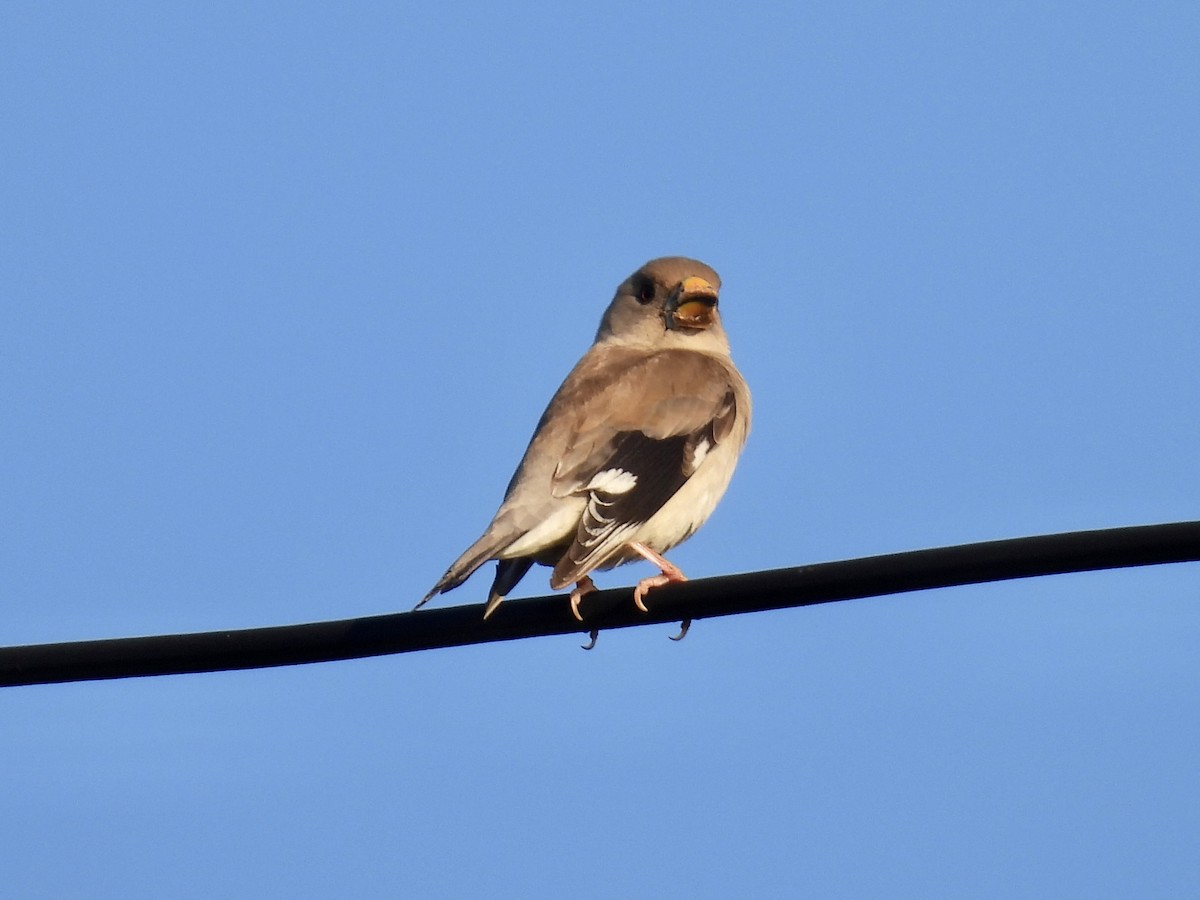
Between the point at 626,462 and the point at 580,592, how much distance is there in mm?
991

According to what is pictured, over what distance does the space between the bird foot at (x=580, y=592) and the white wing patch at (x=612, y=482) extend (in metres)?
0.39

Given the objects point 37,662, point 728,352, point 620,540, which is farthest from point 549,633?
point 728,352

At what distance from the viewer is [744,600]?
192 inches

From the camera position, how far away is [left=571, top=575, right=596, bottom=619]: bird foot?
20.0ft

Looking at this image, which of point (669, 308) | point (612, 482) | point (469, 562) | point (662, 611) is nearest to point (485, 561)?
point (469, 562)

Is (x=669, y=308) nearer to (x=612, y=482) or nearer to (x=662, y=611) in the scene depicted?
(x=612, y=482)

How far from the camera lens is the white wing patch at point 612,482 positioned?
7340 mm

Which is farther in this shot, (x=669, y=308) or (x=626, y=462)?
(x=669, y=308)

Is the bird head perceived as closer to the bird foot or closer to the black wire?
the bird foot

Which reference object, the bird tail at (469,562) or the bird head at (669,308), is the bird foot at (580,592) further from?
the bird head at (669,308)

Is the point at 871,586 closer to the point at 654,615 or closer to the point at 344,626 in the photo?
the point at 654,615

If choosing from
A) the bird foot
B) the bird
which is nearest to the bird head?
the bird

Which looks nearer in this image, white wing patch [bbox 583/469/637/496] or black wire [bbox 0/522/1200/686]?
black wire [bbox 0/522/1200/686]

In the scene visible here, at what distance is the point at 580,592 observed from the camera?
6742 mm
